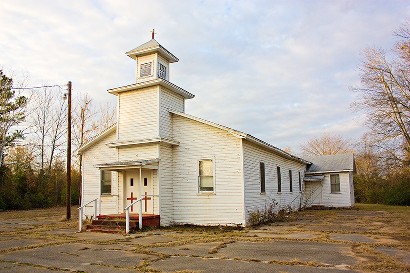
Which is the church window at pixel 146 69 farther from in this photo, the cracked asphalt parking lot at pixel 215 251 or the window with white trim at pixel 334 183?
the window with white trim at pixel 334 183

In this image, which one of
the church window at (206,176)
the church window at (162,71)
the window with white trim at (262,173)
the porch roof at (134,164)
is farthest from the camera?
the window with white trim at (262,173)

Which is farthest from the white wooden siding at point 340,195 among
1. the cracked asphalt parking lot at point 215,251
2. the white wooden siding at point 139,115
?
the white wooden siding at point 139,115

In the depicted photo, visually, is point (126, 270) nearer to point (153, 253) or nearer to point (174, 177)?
point (153, 253)

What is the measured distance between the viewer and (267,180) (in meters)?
19.2

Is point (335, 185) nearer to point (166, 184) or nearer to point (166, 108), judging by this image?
point (166, 184)

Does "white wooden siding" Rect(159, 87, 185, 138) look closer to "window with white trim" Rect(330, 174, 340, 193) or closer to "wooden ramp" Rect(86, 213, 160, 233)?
"wooden ramp" Rect(86, 213, 160, 233)

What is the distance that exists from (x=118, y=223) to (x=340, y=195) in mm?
19433

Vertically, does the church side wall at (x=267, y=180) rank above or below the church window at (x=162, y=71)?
below

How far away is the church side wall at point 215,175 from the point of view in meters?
15.7

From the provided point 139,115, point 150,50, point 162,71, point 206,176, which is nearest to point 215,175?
point 206,176

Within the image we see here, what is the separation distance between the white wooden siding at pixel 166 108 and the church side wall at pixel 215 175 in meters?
0.43

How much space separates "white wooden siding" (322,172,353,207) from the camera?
27688mm

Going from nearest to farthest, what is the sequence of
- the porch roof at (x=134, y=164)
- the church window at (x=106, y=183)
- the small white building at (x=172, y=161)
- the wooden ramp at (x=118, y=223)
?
the wooden ramp at (x=118, y=223) < the porch roof at (x=134, y=164) < the small white building at (x=172, y=161) < the church window at (x=106, y=183)

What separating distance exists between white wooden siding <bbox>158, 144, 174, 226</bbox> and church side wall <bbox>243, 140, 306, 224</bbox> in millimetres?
3650
